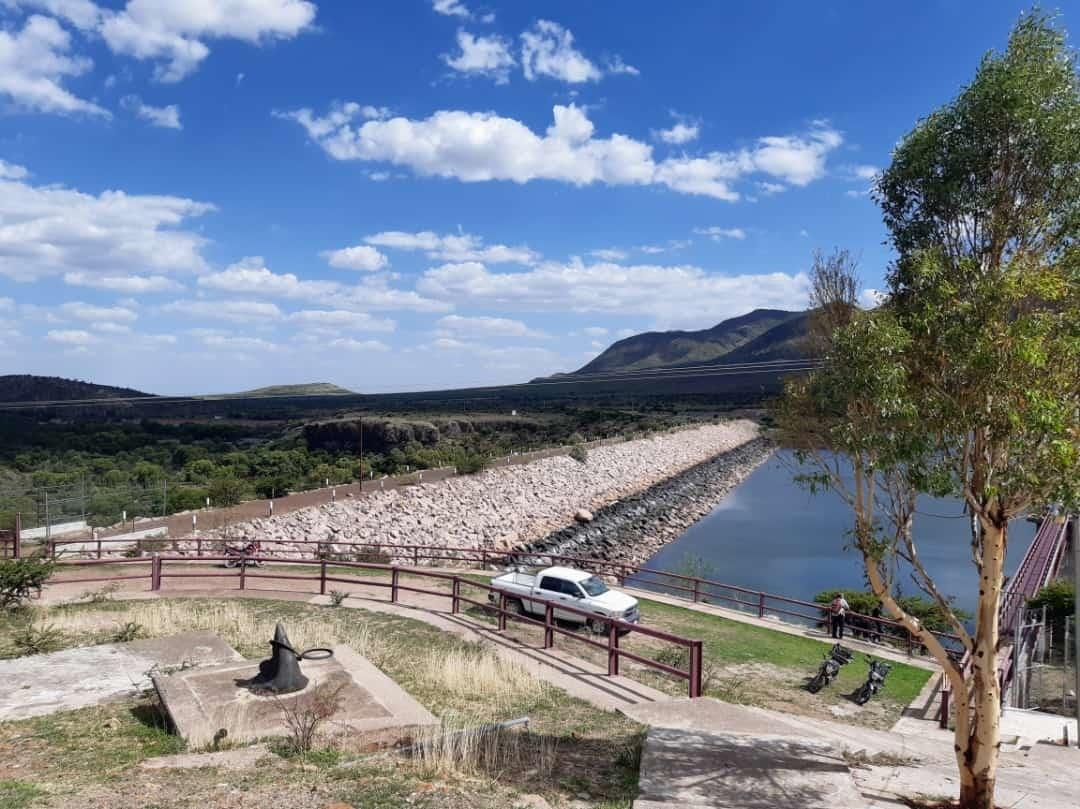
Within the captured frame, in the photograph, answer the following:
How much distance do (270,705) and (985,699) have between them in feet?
23.0

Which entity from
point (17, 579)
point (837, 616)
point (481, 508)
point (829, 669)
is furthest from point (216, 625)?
point (481, 508)

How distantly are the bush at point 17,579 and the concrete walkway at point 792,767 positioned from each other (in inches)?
463

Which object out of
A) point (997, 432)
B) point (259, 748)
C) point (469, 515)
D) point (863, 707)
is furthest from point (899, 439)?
point (469, 515)

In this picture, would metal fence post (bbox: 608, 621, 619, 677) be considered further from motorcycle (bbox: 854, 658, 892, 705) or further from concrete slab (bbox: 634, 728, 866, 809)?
motorcycle (bbox: 854, 658, 892, 705)

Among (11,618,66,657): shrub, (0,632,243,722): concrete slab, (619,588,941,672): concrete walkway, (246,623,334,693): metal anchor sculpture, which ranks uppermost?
(246,623,334,693): metal anchor sculpture

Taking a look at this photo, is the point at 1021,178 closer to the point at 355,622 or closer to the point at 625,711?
the point at 625,711

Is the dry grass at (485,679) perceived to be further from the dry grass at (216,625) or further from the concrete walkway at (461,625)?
the dry grass at (216,625)

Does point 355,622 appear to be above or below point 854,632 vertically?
above

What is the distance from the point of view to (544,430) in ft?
343

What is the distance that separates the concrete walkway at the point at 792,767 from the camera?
675cm

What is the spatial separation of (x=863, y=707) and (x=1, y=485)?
45.8m

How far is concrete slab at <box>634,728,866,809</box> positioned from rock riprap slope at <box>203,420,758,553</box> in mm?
15833

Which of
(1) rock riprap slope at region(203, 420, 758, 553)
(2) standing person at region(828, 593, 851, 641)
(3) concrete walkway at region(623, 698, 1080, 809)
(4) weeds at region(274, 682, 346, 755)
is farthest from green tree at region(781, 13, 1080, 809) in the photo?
(1) rock riprap slope at region(203, 420, 758, 553)

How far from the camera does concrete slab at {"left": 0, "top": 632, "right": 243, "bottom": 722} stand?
888 centimetres
